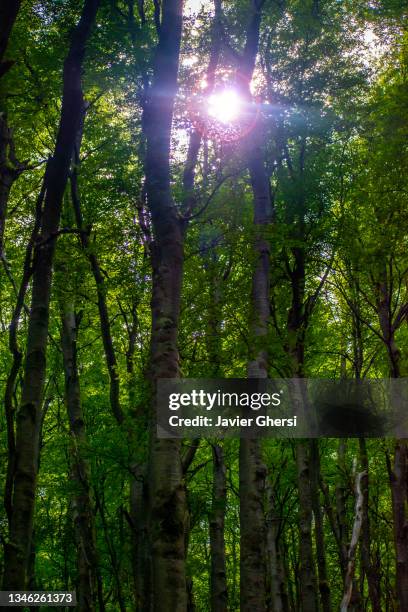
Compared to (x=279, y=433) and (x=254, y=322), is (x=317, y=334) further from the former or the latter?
(x=254, y=322)

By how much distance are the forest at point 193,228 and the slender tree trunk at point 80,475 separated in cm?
6

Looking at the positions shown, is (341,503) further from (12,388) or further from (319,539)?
(12,388)

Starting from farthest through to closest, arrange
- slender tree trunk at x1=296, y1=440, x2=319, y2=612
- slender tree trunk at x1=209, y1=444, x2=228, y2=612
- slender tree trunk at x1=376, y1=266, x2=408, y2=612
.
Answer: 1. slender tree trunk at x1=209, y1=444, x2=228, y2=612
2. slender tree trunk at x1=296, y1=440, x2=319, y2=612
3. slender tree trunk at x1=376, y1=266, x2=408, y2=612

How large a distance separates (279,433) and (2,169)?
1009cm

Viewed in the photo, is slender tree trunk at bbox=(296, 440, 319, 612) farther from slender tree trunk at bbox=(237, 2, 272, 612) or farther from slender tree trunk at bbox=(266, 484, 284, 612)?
slender tree trunk at bbox=(266, 484, 284, 612)

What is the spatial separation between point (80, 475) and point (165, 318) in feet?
18.1

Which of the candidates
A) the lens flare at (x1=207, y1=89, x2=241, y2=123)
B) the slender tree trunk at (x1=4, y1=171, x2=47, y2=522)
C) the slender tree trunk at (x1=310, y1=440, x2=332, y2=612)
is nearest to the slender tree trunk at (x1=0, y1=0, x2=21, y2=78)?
the slender tree trunk at (x1=4, y1=171, x2=47, y2=522)

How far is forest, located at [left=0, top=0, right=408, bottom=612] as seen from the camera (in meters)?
6.23

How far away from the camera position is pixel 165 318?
7.05 meters

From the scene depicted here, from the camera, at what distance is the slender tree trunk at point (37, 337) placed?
4.50m

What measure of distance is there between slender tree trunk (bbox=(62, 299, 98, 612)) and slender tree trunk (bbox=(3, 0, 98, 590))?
666cm

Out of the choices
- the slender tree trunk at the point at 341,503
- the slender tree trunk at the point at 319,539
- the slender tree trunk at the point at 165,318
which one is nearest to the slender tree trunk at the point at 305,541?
the slender tree trunk at the point at 319,539

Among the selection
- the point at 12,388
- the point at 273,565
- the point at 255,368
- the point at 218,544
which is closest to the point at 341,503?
the point at 273,565

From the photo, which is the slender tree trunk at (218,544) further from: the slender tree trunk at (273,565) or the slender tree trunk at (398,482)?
the slender tree trunk at (398,482)
